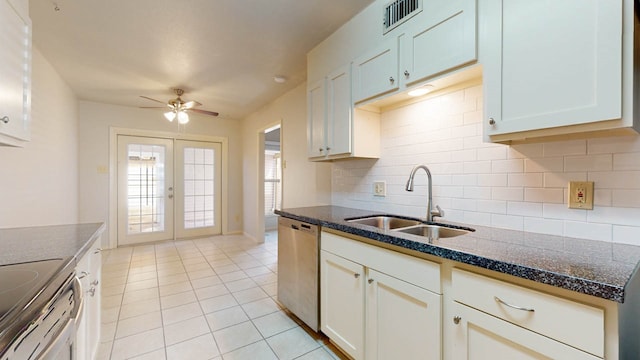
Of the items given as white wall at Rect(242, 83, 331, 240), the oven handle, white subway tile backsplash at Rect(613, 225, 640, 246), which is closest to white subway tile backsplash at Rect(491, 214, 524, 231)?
white subway tile backsplash at Rect(613, 225, 640, 246)

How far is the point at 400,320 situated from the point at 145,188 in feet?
16.5

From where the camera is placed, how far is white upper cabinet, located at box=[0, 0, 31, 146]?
3.93 ft

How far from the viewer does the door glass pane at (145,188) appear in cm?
459

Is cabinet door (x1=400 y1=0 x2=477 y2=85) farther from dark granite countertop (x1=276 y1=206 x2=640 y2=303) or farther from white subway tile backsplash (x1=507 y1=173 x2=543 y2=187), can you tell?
dark granite countertop (x1=276 y1=206 x2=640 y2=303)

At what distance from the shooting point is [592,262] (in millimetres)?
875

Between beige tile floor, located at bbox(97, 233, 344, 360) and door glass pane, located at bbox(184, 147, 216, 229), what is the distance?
53.6 inches

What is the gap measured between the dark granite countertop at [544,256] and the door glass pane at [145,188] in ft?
15.6

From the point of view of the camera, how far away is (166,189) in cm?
488

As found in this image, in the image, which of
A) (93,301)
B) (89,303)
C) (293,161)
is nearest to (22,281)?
(89,303)

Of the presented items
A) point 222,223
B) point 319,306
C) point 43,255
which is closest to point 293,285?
point 319,306

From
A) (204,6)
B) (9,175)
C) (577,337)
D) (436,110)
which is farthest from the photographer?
(9,175)

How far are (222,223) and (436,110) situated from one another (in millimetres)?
4840

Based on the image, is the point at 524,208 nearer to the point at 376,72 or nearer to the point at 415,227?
the point at 415,227

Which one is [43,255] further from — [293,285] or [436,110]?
[436,110]
